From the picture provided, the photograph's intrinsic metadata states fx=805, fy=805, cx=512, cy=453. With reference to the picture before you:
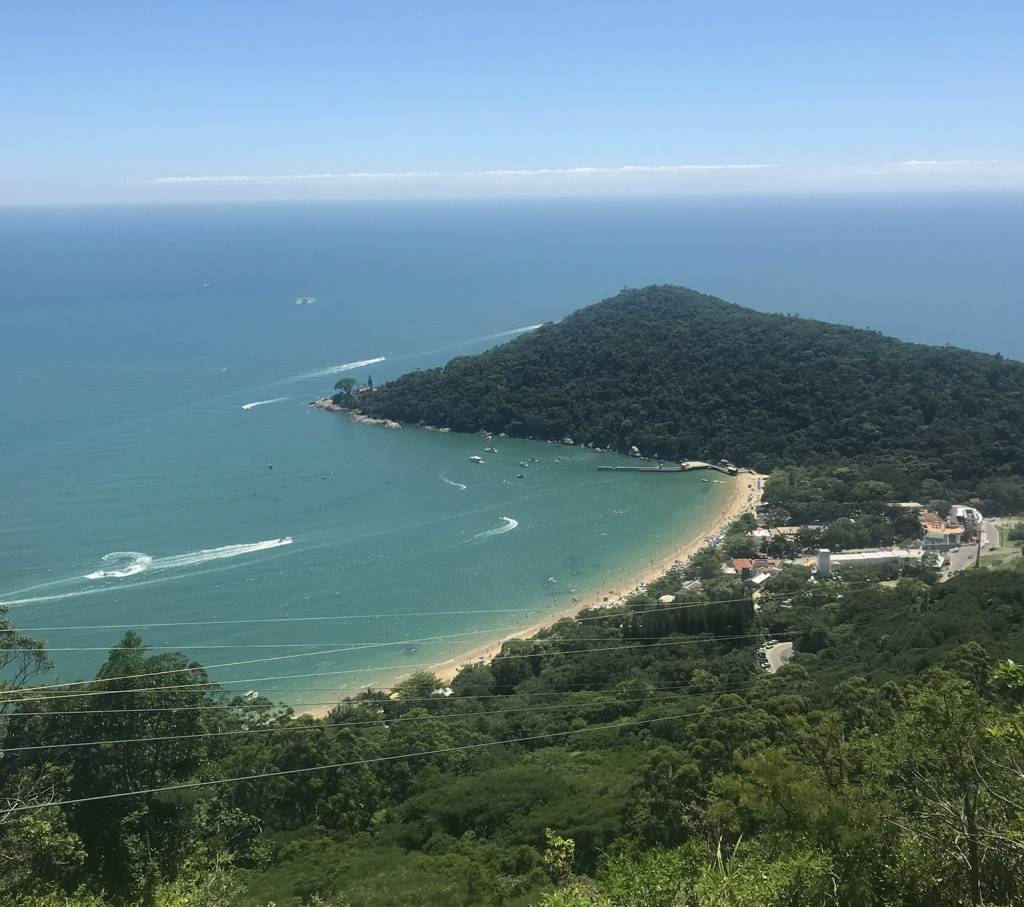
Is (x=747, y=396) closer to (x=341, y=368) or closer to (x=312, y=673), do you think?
(x=312, y=673)

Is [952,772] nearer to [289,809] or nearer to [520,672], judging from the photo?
[289,809]

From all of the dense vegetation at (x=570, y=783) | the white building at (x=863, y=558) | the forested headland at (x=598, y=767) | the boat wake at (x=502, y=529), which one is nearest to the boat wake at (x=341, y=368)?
the boat wake at (x=502, y=529)

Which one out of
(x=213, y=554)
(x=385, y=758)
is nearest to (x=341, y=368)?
(x=213, y=554)

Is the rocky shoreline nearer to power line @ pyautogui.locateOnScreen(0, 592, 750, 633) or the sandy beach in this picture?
the sandy beach

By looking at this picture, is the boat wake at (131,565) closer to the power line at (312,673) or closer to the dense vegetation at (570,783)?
the power line at (312,673)

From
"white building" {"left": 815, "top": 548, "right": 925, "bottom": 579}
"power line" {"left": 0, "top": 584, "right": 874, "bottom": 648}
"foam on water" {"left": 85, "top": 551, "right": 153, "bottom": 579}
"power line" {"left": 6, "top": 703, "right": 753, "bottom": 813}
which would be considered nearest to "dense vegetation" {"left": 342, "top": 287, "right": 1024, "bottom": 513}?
"white building" {"left": 815, "top": 548, "right": 925, "bottom": 579}

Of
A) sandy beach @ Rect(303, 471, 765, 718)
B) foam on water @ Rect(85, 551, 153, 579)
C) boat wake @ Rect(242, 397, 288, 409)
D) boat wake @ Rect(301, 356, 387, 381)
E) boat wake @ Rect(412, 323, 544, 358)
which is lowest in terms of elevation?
sandy beach @ Rect(303, 471, 765, 718)
